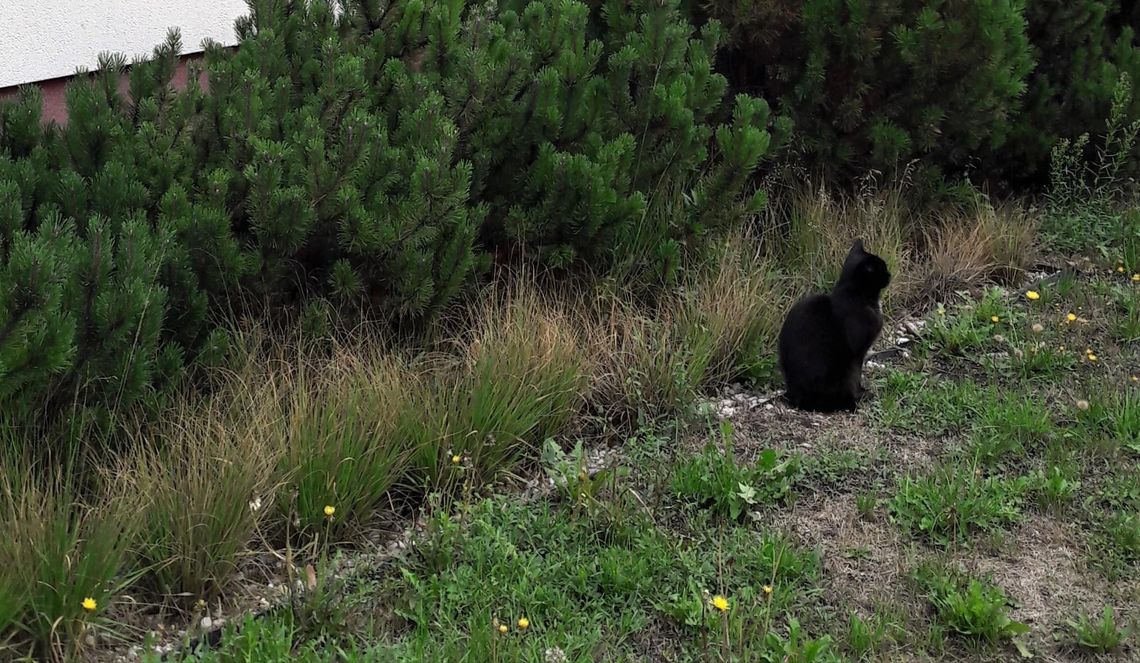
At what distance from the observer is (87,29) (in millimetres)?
5980

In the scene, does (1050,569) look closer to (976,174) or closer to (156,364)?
(156,364)

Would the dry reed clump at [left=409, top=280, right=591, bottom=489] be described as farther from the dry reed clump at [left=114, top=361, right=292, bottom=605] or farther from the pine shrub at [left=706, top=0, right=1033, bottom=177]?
the pine shrub at [left=706, top=0, right=1033, bottom=177]

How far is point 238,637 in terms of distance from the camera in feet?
9.92

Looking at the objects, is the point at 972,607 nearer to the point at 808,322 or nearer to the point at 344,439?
the point at 808,322

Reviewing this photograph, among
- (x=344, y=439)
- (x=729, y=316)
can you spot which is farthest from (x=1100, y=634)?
(x=344, y=439)

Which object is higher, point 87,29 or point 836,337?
point 87,29

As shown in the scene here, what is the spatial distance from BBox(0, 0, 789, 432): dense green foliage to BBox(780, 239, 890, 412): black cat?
Result: 79cm

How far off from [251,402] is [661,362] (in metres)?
1.63

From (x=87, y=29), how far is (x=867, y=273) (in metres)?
4.19

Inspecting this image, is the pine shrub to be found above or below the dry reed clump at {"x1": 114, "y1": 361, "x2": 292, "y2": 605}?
above

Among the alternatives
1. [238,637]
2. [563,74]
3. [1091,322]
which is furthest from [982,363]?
[238,637]

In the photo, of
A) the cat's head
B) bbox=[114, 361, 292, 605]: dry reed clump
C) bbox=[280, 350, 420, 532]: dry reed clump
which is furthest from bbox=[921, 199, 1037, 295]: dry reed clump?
bbox=[114, 361, 292, 605]: dry reed clump

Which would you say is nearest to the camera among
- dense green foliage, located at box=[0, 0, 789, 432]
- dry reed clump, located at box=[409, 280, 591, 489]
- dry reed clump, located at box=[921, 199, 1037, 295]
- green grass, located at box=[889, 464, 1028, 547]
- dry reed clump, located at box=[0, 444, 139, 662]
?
dry reed clump, located at box=[0, 444, 139, 662]

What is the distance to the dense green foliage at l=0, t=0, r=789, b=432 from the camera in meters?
3.49
